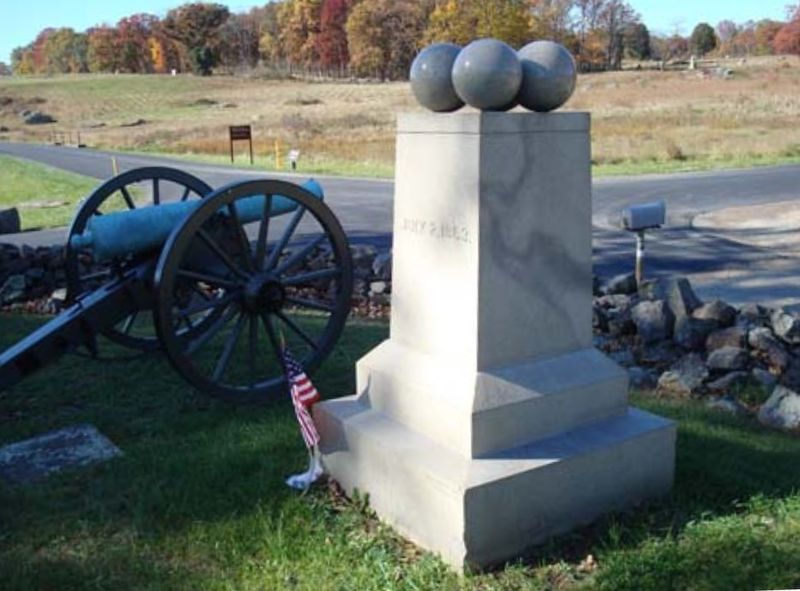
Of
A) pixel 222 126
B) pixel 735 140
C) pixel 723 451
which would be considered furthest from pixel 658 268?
pixel 222 126

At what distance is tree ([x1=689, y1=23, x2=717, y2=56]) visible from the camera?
12319cm

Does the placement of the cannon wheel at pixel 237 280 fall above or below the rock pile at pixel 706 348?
above

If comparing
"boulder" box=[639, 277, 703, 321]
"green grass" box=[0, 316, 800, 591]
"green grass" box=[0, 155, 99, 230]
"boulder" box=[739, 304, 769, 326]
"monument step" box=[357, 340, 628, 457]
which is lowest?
"green grass" box=[0, 155, 99, 230]

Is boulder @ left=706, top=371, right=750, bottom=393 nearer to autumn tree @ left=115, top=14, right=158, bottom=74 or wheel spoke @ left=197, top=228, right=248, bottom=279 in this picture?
wheel spoke @ left=197, top=228, right=248, bottom=279

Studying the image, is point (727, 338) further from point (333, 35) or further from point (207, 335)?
point (333, 35)

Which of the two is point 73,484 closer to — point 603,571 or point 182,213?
point 182,213

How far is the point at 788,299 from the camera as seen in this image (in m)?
9.12

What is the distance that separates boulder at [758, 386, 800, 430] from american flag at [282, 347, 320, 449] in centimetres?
263

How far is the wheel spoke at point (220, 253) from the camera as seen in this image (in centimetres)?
483

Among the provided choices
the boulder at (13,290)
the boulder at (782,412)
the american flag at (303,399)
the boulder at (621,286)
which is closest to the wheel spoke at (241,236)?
the american flag at (303,399)

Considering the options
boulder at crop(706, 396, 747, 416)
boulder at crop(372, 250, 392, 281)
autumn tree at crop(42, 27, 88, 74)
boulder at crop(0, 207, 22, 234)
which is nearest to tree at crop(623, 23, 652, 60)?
autumn tree at crop(42, 27, 88, 74)

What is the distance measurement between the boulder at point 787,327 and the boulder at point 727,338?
325 mm

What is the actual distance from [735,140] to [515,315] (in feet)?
91.1

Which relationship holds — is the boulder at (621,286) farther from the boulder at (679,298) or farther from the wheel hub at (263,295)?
the wheel hub at (263,295)
